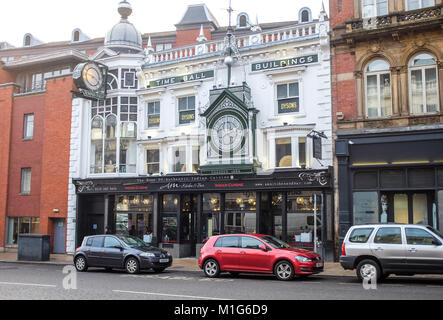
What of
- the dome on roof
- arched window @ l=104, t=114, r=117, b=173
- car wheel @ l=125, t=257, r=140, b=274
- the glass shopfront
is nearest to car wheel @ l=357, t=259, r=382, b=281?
car wheel @ l=125, t=257, r=140, b=274

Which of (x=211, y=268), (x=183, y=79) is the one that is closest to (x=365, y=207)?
(x=211, y=268)

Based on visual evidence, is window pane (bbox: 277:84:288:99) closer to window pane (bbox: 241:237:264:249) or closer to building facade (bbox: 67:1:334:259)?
building facade (bbox: 67:1:334:259)

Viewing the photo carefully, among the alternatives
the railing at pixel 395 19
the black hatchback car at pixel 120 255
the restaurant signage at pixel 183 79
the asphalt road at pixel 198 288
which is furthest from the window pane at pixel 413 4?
the black hatchback car at pixel 120 255

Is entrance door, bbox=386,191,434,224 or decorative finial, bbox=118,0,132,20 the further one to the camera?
decorative finial, bbox=118,0,132,20

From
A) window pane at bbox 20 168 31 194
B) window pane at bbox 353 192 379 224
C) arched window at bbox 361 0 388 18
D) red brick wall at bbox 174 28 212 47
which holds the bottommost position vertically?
window pane at bbox 353 192 379 224

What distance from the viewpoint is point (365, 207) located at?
19656 mm

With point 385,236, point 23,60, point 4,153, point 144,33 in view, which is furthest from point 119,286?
point 144,33

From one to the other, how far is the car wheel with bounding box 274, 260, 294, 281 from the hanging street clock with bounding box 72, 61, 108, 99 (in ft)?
51.1

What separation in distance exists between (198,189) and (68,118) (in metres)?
9.85

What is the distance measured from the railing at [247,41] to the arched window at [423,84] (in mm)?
4707

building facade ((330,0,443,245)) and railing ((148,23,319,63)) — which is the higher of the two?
railing ((148,23,319,63))

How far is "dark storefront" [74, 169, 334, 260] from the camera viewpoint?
68.4ft

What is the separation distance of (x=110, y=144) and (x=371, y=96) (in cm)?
1436

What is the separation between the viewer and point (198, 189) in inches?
921
